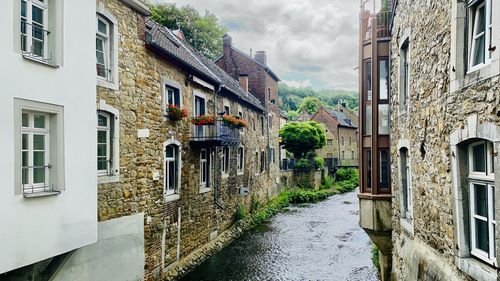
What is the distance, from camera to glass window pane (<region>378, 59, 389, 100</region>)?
11.3 meters

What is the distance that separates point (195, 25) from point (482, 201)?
35178mm

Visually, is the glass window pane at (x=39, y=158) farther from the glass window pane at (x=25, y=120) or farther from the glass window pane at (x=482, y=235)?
the glass window pane at (x=482, y=235)

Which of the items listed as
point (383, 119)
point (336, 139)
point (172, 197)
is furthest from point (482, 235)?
point (336, 139)

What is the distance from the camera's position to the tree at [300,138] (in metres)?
37.1

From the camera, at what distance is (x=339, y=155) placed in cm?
5209

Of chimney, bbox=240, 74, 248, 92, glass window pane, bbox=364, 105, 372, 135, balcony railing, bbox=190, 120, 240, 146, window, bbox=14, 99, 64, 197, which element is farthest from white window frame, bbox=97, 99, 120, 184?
chimney, bbox=240, 74, 248, 92

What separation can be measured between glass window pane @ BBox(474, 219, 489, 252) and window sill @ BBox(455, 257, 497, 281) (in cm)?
20

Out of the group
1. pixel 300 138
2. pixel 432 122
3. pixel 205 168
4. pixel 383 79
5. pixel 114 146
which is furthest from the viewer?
pixel 300 138

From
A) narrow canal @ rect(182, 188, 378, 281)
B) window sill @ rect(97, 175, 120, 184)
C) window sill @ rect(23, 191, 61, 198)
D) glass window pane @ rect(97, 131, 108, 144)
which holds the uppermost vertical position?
glass window pane @ rect(97, 131, 108, 144)

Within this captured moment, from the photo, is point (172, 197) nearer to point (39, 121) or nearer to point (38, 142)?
point (38, 142)

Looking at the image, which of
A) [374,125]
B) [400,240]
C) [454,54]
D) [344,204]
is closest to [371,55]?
[374,125]

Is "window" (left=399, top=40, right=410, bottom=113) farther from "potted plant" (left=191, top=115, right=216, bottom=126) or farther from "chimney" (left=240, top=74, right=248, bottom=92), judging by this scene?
"chimney" (left=240, top=74, right=248, bottom=92)

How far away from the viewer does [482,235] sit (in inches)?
199

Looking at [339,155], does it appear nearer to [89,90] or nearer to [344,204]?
[344,204]
